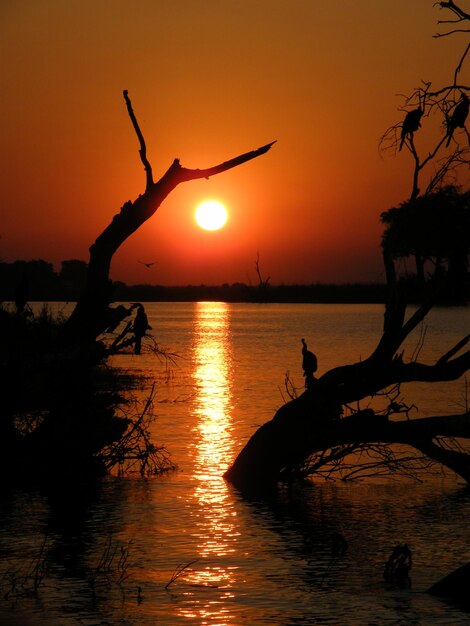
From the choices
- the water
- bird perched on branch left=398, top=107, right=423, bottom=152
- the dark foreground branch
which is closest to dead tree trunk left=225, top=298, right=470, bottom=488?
the dark foreground branch

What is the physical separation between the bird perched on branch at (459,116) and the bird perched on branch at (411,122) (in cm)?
51

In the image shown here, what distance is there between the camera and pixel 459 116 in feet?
36.3

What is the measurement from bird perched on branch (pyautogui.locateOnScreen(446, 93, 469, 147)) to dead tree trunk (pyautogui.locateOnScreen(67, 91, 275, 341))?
9.41 feet

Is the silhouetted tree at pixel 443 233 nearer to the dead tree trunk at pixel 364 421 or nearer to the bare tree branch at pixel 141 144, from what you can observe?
the dead tree trunk at pixel 364 421

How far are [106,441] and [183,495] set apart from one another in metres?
1.52

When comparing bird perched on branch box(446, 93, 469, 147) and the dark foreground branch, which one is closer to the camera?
bird perched on branch box(446, 93, 469, 147)

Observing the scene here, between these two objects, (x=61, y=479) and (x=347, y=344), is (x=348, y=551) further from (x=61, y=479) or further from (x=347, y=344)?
(x=347, y=344)

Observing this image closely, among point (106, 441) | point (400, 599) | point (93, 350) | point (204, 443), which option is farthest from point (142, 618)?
point (204, 443)

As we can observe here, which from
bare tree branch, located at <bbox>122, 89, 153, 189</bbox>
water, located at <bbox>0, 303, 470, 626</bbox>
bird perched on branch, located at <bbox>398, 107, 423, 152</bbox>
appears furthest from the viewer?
bare tree branch, located at <bbox>122, 89, 153, 189</bbox>

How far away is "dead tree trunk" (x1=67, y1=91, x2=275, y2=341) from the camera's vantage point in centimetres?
1367

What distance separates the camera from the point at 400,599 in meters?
10.5

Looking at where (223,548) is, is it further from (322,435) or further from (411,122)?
(411,122)

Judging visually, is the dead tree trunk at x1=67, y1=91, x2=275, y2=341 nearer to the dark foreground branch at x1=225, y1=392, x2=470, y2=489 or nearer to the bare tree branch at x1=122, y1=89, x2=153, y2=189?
the bare tree branch at x1=122, y1=89, x2=153, y2=189

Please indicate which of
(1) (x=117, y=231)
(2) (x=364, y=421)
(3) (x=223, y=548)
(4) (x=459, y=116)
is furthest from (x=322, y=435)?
(4) (x=459, y=116)
